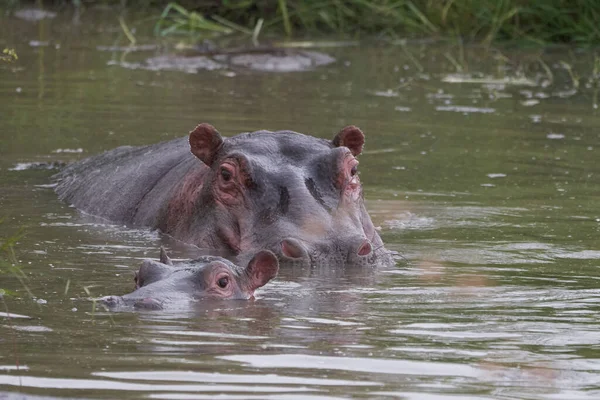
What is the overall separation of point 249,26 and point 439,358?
52.2ft

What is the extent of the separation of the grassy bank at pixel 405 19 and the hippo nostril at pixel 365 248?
11.2 meters

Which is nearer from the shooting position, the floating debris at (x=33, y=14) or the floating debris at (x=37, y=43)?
the floating debris at (x=37, y=43)

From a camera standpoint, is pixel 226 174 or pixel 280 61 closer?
pixel 226 174

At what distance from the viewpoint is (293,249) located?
6633 mm

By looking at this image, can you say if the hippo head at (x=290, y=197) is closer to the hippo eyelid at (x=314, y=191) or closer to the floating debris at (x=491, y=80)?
the hippo eyelid at (x=314, y=191)

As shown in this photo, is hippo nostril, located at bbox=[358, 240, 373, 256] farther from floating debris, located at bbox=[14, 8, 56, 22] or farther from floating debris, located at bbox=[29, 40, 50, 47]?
floating debris, located at bbox=[14, 8, 56, 22]

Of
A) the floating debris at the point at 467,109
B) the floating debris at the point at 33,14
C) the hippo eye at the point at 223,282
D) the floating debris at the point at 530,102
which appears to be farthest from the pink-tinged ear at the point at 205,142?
the floating debris at the point at 33,14

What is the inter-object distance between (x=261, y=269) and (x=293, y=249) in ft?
2.49

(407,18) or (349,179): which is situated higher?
(349,179)

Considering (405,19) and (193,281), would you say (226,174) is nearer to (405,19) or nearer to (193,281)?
(193,281)

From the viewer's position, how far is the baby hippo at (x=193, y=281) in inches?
214

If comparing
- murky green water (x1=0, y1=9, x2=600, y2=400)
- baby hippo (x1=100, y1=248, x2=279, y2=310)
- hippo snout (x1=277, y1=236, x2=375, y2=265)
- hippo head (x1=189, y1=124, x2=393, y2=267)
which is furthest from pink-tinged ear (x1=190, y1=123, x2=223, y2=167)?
A: baby hippo (x1=100, y1=248, x2=279, y2=310)

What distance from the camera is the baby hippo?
5426 mm

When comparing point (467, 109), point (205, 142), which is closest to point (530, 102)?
point (467, 109)
